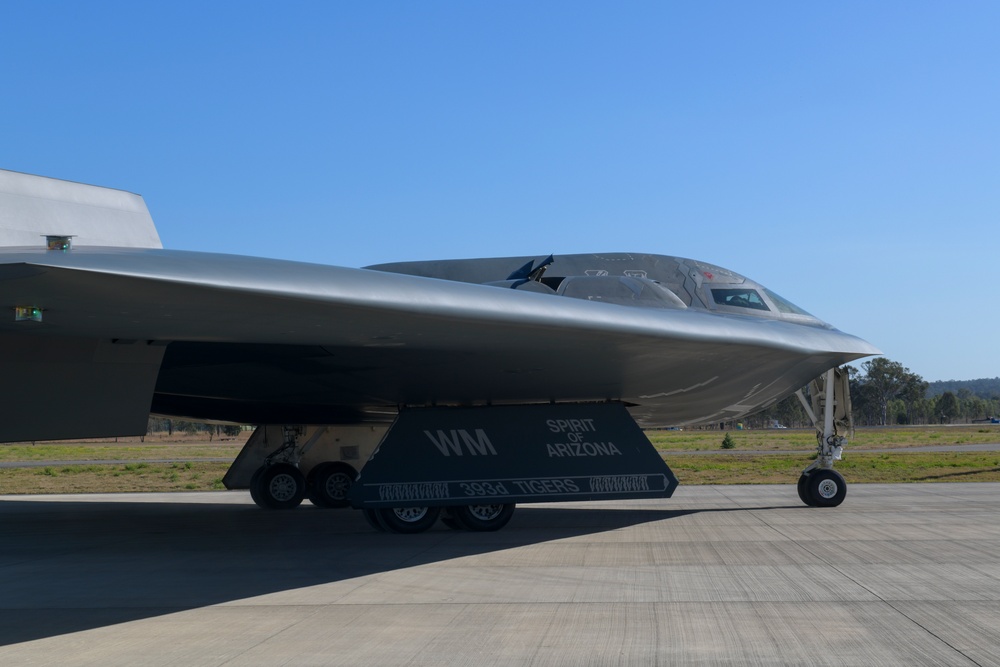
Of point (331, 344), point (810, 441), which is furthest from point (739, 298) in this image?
point (810, 441)

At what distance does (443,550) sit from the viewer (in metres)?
9.61

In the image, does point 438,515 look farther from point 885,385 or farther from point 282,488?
point 885,385

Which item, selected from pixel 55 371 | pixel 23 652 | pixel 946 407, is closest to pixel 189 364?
pixel 55 371

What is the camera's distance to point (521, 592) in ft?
23.2

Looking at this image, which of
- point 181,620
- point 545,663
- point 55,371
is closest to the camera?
point 545,663

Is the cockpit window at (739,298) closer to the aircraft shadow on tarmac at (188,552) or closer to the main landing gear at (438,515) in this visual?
the aircraft shadow on tarmac at (188,552)

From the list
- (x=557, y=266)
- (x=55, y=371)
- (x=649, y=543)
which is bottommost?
(x=649, y=543)

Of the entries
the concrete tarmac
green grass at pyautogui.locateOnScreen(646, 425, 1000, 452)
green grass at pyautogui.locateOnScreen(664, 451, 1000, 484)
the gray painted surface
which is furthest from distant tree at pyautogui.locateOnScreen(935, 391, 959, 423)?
the gray painted surface

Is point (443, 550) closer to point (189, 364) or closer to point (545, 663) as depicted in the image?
point (189, 364)

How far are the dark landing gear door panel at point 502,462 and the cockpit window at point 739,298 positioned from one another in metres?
2.50

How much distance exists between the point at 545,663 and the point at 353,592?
264cm

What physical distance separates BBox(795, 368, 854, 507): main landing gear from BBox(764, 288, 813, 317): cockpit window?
3.51 ft

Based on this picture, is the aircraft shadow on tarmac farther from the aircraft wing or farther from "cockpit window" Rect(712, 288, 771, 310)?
"cockpit window" Rect(712, 288, 771, 310)

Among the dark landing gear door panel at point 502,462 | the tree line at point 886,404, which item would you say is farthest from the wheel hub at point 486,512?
the tree line at point 886,404
